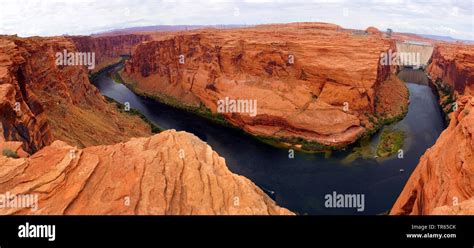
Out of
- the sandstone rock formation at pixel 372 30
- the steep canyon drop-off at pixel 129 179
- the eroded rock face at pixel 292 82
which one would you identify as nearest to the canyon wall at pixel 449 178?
the steep canyon drop-off at pixel 129 179

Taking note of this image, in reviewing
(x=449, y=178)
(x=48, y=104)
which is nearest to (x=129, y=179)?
(x=449, y=178)

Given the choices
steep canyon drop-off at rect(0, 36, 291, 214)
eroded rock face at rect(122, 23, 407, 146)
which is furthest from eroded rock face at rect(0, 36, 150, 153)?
eroded rock face at rect(122, 23, 407, 146)

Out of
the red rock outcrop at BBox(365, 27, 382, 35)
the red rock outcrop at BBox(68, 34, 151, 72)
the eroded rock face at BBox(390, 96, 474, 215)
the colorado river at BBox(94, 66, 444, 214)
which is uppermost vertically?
the red rock outcrop at BBox(365, 27, 382, 35)

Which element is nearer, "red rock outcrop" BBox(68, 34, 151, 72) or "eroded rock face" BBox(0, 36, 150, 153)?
"eroded rock face" BBox(0, 36, 150, 153)

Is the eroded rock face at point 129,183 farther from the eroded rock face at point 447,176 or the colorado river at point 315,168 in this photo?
the colorado river at point 315,168

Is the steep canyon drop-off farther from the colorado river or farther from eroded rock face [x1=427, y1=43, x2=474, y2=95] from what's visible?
eroded rock face [x1=427, y1=43, x2=474, y2=95]

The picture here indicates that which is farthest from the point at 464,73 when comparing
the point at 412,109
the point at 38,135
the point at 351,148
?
the point at 38,135
